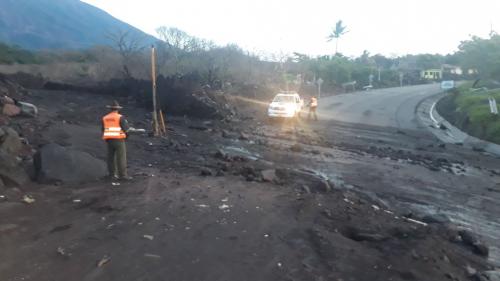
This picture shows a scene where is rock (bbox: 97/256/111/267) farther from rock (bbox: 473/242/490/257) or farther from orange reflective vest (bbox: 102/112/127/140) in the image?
rock (bbox: 473/242/490/257)

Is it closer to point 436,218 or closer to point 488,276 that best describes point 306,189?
point 436,218

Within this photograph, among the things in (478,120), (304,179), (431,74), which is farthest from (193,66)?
(431,74)

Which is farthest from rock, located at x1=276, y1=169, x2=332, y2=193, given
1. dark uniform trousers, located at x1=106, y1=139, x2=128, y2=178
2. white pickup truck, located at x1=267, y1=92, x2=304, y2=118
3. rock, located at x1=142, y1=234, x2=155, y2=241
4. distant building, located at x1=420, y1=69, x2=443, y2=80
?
distant building, located at x1=420, y1=69, x2=443, y2=80

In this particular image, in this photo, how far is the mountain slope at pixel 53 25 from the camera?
236ft

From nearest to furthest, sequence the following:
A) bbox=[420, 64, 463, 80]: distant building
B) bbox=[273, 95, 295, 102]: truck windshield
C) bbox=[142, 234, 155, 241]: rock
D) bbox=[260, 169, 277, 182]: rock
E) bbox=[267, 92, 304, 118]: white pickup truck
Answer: bbox=[142, 234, 155, 241]: rock < bbox=[260, 169, 277, 182]: rock < bbox=[267, 92, 304, 118]: white pickup truck < bbox=[273, 95, 295, 102]: truck windshield < bbox=[420, 64, 463, 80]: distant building

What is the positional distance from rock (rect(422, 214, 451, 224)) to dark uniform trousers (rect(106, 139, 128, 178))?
6.81 m

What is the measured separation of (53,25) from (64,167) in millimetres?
73298

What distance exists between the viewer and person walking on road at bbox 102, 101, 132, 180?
11352 mm

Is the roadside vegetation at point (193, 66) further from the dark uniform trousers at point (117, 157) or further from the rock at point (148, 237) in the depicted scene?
the rock at point (148, 237)

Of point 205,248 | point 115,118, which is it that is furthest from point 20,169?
point 205,248

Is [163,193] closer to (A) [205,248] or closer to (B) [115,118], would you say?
(B) [115,118]

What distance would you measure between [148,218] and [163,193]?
1.74 meters

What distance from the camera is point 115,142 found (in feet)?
37.3

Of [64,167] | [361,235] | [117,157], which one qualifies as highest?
[117,157]
